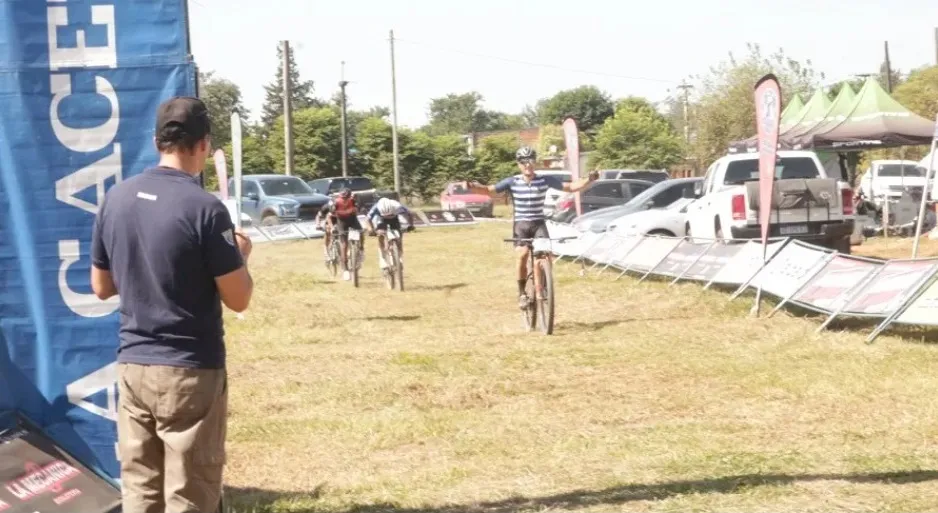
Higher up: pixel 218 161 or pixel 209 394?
pixel 218 161

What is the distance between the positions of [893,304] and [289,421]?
5.62 meters

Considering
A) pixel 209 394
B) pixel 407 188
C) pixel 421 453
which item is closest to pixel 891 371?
pixel 421 453

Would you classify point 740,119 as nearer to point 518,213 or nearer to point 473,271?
point 473,271

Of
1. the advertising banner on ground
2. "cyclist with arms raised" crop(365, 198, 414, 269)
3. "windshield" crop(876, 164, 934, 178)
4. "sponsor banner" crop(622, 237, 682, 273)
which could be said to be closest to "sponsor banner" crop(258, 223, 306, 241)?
"cyclist with arms raised" crop(365, 198, 414, 269)

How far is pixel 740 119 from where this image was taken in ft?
196

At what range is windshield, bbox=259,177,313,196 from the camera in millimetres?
39469

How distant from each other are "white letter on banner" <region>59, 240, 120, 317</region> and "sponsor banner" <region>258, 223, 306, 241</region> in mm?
29616

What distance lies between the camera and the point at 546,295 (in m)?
13.1

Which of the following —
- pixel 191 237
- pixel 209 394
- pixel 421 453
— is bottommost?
pixel 421 453

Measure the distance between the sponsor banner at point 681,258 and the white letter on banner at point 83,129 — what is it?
1206 cm

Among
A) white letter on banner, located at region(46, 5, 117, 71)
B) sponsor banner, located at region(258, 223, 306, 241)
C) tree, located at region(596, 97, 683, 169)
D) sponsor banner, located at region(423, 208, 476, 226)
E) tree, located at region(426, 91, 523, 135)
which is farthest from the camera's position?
tree, located at region(426, 91, 523, 135)

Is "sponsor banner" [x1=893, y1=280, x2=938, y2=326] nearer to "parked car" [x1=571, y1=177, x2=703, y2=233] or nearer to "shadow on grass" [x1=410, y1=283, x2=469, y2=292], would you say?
"shadow on grass" [x1=410, y1=283, x2=469, y2=292]

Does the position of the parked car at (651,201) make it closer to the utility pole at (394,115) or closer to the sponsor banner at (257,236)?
the sponsor banner at (257,236)

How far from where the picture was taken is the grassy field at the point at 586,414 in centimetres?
654
